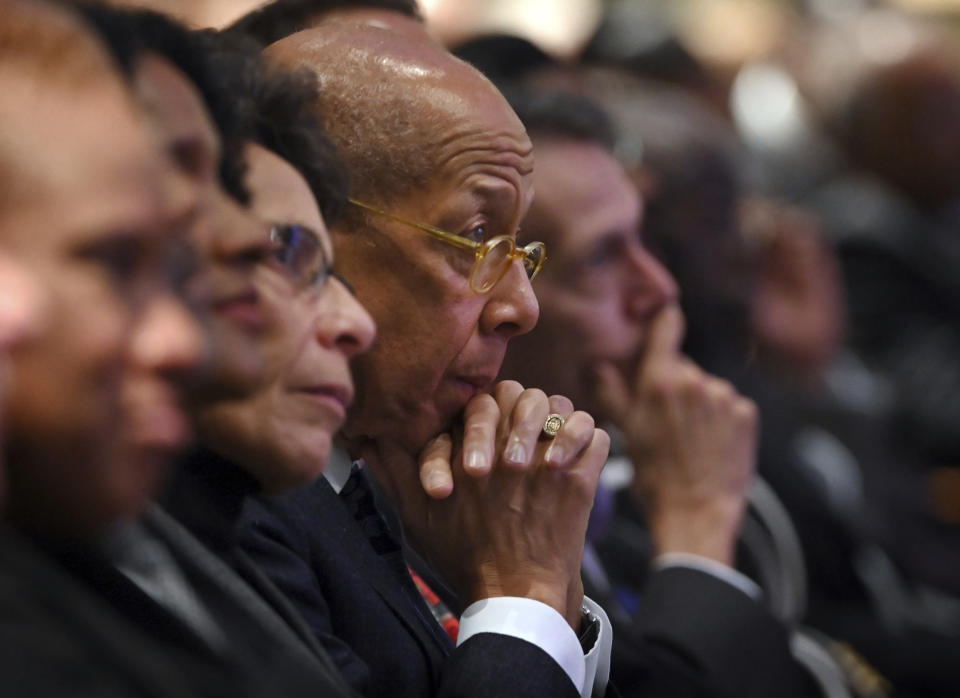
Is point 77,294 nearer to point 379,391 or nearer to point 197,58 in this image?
point 197,58

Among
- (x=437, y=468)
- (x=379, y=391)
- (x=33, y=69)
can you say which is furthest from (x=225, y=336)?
(x=437, y=468)

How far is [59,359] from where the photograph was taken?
0.77m

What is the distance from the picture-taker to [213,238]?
0.99 meters

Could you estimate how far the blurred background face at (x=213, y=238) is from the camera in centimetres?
93

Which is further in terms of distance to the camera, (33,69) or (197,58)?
(197,58)

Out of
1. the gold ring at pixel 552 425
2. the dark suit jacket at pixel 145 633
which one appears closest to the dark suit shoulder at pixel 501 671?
the dark suit jacket at pixel 145 633

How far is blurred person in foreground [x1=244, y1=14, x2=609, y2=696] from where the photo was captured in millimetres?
1305

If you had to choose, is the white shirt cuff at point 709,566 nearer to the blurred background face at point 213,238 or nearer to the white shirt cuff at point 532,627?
the white shirt cuff at point 532,627

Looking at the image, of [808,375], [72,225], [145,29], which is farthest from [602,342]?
[808,375]

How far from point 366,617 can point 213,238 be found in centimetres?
49

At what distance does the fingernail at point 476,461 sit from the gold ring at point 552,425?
0.09 metres

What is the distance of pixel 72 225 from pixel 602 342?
4.82ft

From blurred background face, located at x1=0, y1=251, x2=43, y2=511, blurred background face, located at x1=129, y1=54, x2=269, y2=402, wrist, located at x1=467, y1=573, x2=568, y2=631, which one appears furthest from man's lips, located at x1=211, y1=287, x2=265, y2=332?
wrist, located at x1=467, y1=573, x2=568, y2=631

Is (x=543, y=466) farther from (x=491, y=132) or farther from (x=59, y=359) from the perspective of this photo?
(x=59, y=359)
